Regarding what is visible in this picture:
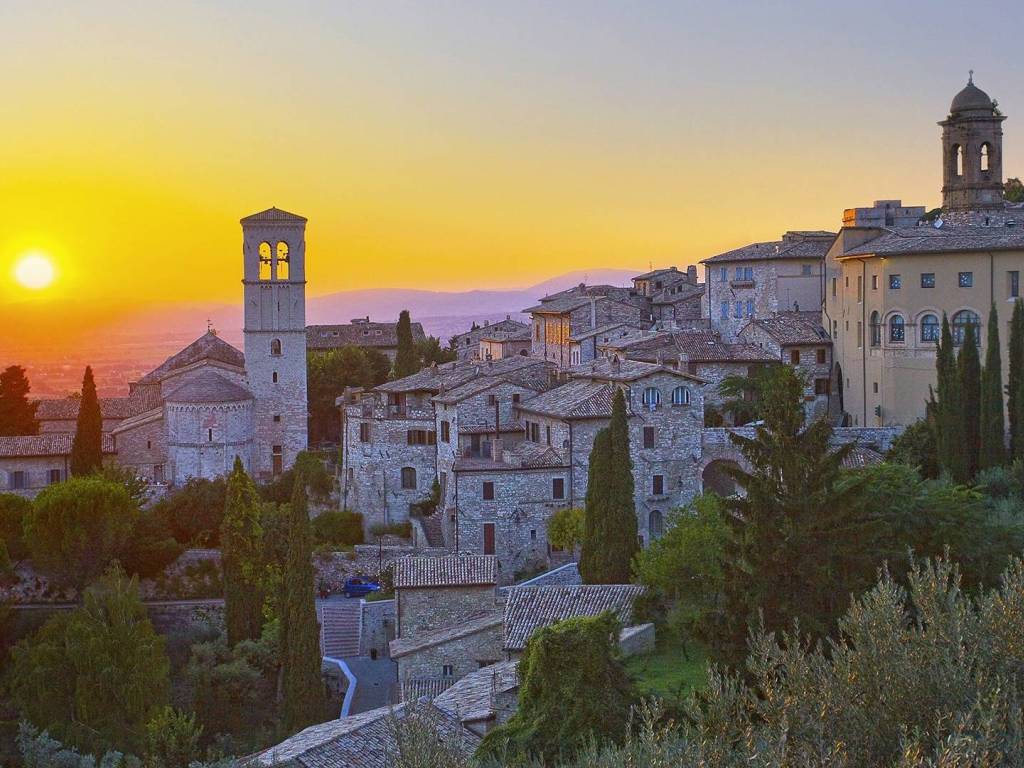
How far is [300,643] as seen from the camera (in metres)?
30.4

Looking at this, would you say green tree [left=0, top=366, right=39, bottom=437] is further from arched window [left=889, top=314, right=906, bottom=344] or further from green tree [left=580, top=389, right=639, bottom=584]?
arched window [left=889, top=314, right=906, bottom=344]

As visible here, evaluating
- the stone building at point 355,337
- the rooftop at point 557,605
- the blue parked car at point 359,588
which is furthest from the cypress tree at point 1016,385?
the stone building at point 355,337

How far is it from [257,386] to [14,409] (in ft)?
35.7

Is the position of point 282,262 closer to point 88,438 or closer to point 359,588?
point 88,438

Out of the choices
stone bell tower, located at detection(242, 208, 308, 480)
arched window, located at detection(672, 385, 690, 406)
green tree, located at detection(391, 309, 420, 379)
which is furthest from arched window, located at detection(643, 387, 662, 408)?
green tree, located at detection(391, 309, 420, 379)

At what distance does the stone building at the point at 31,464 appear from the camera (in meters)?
45.6

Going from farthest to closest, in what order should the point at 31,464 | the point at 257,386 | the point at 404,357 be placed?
the point at 404,357
the point at 257,386
the point at 31,464

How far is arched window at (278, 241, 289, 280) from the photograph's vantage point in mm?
50844

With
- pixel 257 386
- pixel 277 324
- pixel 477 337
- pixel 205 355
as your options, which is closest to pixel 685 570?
pixel 257 386

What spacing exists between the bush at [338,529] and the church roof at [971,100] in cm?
3559

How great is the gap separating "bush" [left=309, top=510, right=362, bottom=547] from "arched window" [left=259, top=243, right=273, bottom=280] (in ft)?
39.8

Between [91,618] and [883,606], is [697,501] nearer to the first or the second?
[91,618]

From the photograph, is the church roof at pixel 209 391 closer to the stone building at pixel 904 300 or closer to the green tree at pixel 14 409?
the green tree at pixel 14 409

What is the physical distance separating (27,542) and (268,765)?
818 inches
